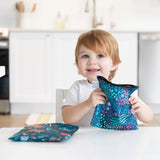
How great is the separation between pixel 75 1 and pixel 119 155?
3.60 m

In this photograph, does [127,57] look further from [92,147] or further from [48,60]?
[92,147]

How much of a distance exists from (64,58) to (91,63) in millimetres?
2497

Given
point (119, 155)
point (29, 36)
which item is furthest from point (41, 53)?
point (119, 155)

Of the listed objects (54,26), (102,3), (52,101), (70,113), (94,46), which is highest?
(102,3)

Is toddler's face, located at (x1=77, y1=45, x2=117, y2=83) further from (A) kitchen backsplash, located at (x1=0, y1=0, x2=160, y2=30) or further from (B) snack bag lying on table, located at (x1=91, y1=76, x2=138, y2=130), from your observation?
(A) kitchen backsplash, located at (x1=0, y1=0, x2=160, y2=30)

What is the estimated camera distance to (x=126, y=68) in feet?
11.5

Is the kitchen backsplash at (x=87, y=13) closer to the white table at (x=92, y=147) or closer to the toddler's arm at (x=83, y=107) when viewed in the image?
the toddler's arm at (x=83, y=107)

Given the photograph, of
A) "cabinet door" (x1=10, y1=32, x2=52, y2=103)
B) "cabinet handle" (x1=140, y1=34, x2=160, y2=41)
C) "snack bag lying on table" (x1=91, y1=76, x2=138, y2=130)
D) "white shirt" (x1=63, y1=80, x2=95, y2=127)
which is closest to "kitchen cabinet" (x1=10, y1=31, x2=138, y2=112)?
"cabinet door" (x1=10, y1=32, x2=52, y2=103)

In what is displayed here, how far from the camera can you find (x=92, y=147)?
630 mm

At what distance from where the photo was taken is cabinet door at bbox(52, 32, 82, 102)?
350cm

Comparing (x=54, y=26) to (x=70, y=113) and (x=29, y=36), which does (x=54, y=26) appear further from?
(x=70, y=113)

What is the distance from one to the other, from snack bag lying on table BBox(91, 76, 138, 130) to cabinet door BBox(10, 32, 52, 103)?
2742mm

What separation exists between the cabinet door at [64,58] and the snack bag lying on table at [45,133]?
8.95 feet

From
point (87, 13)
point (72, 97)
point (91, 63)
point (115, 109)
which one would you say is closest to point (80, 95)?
point (72, 97)
